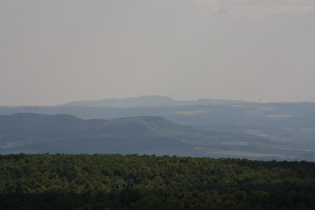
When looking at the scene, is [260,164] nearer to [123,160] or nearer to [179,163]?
[179,163]

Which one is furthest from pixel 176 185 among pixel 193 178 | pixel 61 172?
pixel 61 172

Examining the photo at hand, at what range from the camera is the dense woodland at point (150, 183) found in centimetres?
3438

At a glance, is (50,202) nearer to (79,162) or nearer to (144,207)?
(144,207)

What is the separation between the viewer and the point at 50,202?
35.2 m

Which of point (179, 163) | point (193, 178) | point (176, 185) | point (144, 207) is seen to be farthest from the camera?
point (179, 163)

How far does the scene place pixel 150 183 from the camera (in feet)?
163

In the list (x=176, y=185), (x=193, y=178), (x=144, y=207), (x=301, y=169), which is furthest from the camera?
(x=301, y=169)

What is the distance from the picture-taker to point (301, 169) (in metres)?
57.4

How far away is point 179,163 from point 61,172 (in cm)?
1402

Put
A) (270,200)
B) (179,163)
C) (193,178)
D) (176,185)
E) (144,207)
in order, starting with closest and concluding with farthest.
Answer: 1. (144,207)
2. (270,200)
3. (176,185)
4. (193,178)
5. (179,163)

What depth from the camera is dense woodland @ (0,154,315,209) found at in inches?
1353

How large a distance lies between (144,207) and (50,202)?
689 cm

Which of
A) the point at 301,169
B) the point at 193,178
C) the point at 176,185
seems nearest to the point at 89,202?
the point at 176,185

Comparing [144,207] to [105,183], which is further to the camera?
[105,183]
